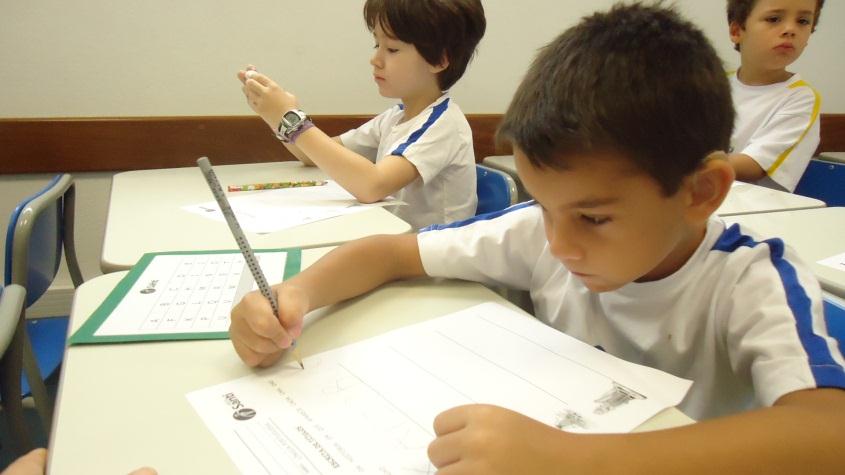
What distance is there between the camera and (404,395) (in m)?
0.51

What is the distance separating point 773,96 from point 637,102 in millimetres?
1686

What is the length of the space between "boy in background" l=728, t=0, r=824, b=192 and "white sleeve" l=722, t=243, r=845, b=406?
49.8 inches

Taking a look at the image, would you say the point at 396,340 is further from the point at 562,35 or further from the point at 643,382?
the point at 562,35

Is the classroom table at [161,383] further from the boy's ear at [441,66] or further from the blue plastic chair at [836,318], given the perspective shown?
the boy's ear at [441,66]

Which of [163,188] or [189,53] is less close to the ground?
[189,53]

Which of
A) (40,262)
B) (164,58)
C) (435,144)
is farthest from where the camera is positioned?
(164,58)

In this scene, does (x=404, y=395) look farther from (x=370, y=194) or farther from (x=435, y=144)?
(x=435, y=144)

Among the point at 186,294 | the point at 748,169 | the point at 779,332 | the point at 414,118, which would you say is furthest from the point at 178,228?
the point at 748,169

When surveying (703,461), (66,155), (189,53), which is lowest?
(66,155)

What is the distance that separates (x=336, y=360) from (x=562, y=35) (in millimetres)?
450

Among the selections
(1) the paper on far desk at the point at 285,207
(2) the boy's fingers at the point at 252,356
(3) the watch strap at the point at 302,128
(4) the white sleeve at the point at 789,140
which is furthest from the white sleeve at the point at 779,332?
(4) the white sleeve at the point at 789,140

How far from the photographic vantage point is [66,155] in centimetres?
186

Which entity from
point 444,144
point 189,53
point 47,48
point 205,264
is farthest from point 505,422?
point 47,48

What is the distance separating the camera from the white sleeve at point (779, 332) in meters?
0.48
